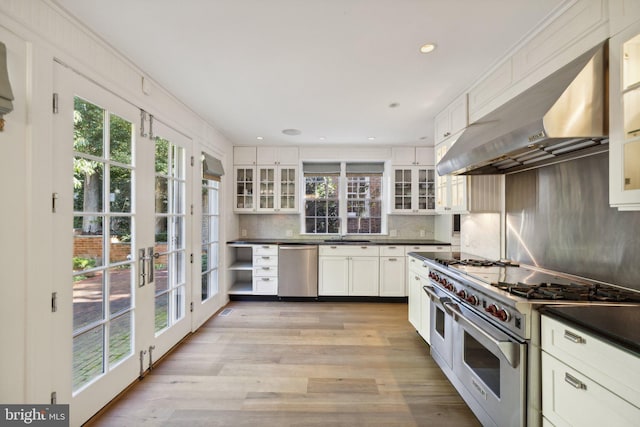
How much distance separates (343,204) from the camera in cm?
501

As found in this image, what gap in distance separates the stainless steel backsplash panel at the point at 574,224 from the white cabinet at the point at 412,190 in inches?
87.3

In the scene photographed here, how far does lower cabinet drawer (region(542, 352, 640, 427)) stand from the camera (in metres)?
0.97

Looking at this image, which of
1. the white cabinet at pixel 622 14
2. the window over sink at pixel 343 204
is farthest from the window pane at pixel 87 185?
the window over sink at pixel 343 204

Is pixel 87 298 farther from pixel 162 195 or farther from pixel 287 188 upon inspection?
pixel 287 188

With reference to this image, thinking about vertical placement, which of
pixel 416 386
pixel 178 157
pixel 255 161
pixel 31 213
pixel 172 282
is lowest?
pixel 416 386

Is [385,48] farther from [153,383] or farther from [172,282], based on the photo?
[153,383]

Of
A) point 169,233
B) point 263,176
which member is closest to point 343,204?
point 263,176

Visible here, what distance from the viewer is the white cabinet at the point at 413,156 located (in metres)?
4.67

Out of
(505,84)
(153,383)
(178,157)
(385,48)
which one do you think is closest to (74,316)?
(153,383)

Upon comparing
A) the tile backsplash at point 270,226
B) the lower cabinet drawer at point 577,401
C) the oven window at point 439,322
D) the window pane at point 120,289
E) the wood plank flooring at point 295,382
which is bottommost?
the wood plank flooring at point 295,382

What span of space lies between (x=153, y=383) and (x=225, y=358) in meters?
0.61

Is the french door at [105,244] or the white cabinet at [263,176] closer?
the french door at [105,244]

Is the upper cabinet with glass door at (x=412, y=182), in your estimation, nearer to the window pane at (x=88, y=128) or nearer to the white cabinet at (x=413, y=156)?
the white cabinet at (x=413, y=156)

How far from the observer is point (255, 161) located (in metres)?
4.74
